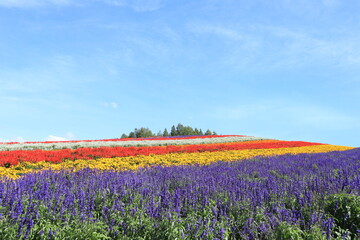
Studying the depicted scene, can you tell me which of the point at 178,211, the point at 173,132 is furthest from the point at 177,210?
the point at 173,132

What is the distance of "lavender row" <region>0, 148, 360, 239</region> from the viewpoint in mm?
4000

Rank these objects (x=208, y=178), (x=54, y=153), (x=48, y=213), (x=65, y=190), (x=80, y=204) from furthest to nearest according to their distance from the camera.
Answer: (x=54, y=153), (x=208, y=178), (x=65, y=190), (x=80, y=204), (x=48, y=213)

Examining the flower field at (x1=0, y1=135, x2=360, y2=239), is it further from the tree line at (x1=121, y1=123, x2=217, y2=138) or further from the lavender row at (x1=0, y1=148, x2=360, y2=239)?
the tree line at (x1=121, y1=123, x2=217, y2=138)

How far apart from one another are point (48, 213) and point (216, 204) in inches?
113

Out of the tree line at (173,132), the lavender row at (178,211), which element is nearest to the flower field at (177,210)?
the lavender row at (178,211)

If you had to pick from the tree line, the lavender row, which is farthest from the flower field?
the tree line

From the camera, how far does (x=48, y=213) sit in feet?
14.5

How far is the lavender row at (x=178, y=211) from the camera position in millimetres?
4000

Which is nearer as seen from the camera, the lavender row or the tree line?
the lavender row

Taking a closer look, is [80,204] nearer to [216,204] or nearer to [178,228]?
[178,228]

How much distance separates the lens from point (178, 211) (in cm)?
440

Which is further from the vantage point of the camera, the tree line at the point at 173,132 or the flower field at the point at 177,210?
the tree line at the point at 173,132

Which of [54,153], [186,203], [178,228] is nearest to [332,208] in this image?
[186,203]

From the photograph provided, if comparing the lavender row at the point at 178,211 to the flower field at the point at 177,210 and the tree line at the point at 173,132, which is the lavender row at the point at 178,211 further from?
the tree line at the point at 173,132
